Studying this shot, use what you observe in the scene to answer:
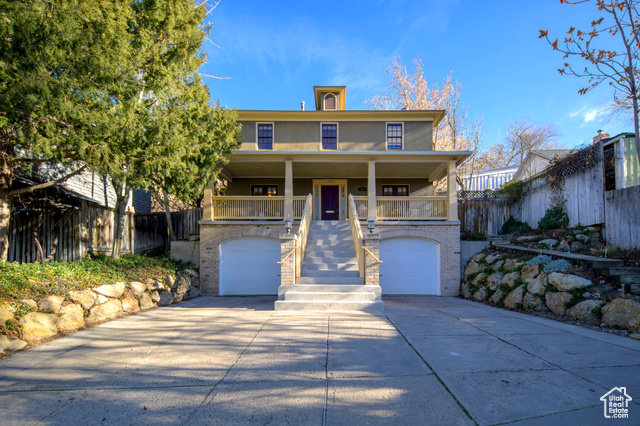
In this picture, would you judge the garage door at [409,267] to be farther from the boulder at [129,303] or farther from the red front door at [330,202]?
the boulder at [129,303]

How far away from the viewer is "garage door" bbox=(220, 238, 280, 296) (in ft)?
38.8

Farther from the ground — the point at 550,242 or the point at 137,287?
the point at 550,242

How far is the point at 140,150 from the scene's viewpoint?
7.66 m

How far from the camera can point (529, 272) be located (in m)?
8.41

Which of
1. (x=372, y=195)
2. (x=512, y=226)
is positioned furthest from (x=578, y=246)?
(x=372, y=195)

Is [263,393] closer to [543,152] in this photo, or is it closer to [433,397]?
[433,397]

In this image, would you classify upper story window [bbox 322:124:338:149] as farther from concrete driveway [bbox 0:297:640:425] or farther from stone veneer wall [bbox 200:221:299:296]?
concrete driveway [bbox 0:297:640:425]

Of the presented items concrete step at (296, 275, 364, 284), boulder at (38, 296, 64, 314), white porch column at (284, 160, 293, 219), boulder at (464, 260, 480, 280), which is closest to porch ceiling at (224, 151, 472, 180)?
white porch column at (284, 160, 293, 219)

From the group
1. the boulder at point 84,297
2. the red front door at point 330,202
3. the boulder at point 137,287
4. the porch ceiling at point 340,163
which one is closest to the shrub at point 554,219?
the porch ceiling at point 340,163

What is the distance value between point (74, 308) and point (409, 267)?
963 cm

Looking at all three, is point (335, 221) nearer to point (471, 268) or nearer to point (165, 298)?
point (471, 268)

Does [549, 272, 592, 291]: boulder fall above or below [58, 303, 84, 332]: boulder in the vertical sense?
above

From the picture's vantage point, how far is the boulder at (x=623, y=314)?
5.57 meters

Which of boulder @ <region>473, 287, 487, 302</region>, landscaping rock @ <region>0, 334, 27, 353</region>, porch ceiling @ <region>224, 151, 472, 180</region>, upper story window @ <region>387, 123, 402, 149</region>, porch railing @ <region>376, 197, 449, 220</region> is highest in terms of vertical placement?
upper story window @ <region>387, 123, 402, 149</region>
